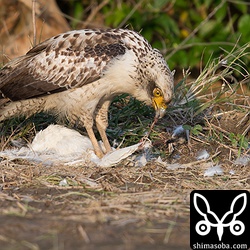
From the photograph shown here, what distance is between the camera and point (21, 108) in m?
5.96

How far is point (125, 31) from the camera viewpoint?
5941 millimetres

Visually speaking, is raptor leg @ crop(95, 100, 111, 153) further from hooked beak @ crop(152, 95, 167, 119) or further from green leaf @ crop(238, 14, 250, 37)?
green leaf @ crop(238, 14, 250, 37)

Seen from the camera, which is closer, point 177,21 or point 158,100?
point 158,100

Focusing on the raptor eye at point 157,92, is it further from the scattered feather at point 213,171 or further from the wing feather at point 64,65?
the scattered feather at point 213,171

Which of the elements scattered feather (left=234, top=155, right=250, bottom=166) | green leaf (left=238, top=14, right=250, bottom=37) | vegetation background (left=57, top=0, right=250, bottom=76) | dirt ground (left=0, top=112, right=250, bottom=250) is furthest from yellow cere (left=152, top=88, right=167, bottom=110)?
green leaf (left=238, top=14, right=250, bottom=37)

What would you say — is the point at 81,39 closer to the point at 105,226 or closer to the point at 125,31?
the point at 125,31

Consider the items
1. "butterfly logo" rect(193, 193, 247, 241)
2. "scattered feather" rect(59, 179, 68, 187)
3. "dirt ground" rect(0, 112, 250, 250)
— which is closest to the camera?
"dirt ground" rect(0, 112, 250, 250)

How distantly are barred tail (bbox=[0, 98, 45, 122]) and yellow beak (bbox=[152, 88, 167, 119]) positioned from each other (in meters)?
0.98

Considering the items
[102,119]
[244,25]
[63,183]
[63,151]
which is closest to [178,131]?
[102,119]

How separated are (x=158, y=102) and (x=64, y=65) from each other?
87 cm

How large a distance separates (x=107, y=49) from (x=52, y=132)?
3.14ft

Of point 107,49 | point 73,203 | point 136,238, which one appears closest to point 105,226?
point 136,238

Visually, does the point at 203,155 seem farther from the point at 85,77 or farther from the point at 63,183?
the point at 63,183

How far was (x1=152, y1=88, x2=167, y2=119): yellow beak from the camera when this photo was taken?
5705mm
